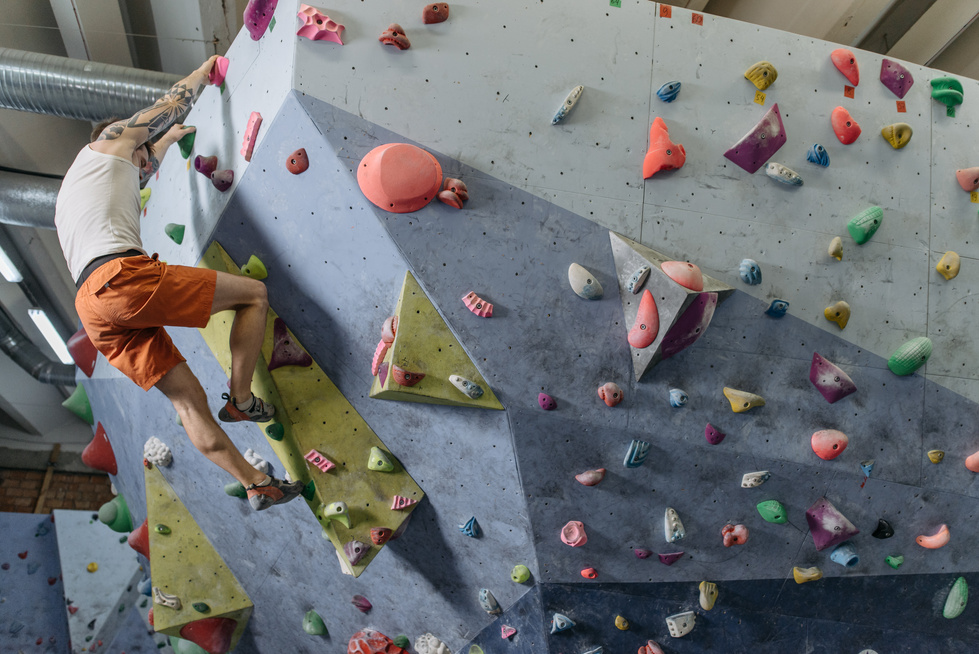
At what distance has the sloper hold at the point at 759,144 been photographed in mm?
3094

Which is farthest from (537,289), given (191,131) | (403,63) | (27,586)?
(27,586)

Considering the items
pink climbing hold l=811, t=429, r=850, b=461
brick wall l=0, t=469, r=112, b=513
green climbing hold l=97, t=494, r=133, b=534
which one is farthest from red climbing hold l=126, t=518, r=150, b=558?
brick wall l=0, t=469, r=112, b=513

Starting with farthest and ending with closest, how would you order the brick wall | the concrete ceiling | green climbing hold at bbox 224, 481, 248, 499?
the brick wall < the concrete ceiling < green climbing hold at bbox 224, 481, 248, 499

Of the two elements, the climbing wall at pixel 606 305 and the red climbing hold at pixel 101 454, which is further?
the red climbing hold at pixel 101 454

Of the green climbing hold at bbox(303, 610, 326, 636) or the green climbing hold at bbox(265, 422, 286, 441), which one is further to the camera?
the green climbing hold at bbox(303, 610, 326, 636)

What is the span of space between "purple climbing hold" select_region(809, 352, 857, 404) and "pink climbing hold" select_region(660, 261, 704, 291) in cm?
76

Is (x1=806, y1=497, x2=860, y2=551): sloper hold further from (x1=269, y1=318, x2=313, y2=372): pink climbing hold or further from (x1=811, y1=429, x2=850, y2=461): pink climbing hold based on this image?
(x1=269, y1=318, x2=313, y2=372): pink climbing hold

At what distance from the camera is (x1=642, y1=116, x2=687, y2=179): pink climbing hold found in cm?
299

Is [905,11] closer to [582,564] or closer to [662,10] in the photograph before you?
[662,10]

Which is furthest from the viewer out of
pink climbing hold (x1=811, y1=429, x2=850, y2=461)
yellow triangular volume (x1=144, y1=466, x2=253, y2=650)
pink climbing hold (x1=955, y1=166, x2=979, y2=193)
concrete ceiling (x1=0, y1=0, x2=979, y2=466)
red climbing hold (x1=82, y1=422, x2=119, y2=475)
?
concrete ceiling (x1=0, y1=0, x2=979, y2=466)

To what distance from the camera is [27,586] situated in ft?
19.7

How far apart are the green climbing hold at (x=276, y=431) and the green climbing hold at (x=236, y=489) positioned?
458mm

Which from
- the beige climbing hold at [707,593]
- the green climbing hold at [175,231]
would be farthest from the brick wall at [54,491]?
the beige climbing hold at [707,593]

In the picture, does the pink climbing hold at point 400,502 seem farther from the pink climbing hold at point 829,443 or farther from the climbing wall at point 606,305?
the pink climbing hold at point 829,443
